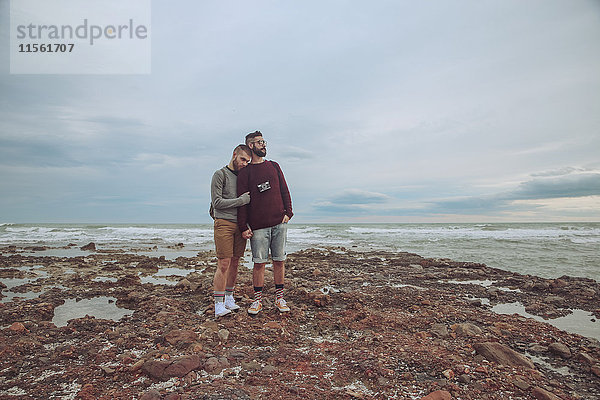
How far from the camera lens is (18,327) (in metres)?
3.87

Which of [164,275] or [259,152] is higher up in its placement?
[259,152]

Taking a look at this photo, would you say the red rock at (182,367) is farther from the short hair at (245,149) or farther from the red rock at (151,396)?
the short hair at (245,149)

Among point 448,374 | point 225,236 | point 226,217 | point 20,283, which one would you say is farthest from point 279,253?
point 20,283

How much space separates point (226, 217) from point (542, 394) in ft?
12.2

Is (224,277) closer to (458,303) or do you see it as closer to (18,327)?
(18,327)

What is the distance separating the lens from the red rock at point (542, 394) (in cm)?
237

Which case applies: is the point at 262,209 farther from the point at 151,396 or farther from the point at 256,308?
the point at 151,396

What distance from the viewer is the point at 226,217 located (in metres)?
4.41

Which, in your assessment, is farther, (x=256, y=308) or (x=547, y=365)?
(x=256, y=308)

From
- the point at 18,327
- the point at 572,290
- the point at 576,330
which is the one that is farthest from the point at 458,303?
the point at 18,327

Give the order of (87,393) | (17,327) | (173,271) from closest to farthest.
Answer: (87,393), (17,327), (173,271)

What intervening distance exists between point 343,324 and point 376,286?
2738 millimetres

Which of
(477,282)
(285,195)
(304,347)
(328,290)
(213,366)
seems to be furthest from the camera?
(477,282)

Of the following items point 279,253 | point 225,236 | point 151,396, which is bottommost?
point 151,396
